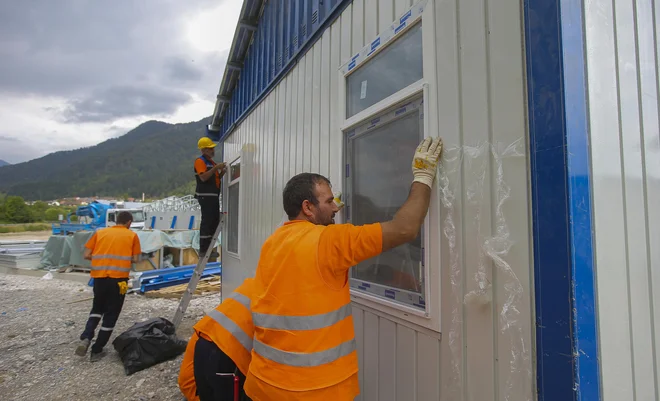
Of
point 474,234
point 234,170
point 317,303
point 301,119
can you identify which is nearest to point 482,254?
point 474,234

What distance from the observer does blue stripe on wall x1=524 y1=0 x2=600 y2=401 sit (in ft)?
3.88

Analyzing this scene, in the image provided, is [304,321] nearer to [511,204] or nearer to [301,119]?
[511,204]

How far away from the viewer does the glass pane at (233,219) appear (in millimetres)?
6324

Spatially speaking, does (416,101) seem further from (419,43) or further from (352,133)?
(352,133)

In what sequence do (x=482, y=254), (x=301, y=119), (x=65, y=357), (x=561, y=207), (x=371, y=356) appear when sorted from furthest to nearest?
(x=65, y=357) → (x=301, y=119) → (x=371, y=356) → (x=482, y=254) → (x=561, y=207)

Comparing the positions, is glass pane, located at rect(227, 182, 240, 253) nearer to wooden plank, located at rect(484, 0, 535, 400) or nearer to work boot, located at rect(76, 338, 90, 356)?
work boot, located at rect(76, 338, 90, 356)

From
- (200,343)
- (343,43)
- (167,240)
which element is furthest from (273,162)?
(167,240)

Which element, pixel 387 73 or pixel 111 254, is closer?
pixel 387 73

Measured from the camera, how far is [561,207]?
1.21 metres

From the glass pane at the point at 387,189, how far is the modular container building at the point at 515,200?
0.01 meters

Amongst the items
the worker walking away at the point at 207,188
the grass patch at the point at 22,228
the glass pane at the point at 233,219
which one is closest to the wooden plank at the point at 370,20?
the worker walking away at the point at 207,188

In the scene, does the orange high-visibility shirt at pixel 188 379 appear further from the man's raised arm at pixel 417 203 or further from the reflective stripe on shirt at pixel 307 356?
the man's raised arm at pixel 417 203

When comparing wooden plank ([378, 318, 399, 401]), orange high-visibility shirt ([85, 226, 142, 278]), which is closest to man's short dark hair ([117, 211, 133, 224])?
orange high-visibility shirt ([85, 226, 142, 278])

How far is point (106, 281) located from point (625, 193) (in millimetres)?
6031
